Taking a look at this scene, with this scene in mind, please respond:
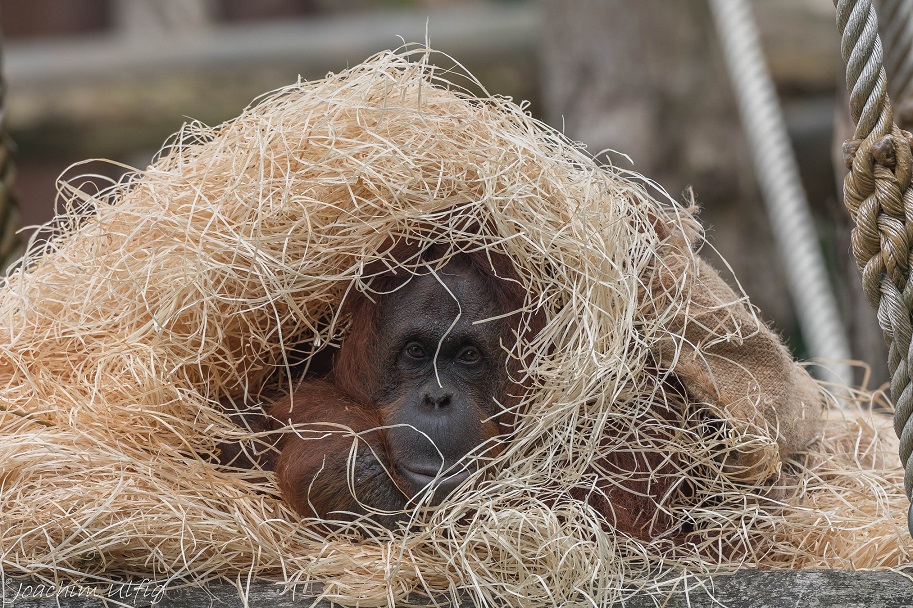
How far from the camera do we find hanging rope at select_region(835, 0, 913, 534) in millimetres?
1568

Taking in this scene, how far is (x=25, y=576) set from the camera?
1649mm

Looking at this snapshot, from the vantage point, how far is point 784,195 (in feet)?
11.6

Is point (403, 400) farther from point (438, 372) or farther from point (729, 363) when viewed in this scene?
point (729, 363)

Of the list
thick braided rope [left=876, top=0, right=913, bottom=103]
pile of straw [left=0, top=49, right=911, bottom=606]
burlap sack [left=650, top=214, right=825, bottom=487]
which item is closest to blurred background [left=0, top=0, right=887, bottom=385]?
thick braided rope [left=876, top=0, right=913, bottom=103]

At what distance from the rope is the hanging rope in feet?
5.77

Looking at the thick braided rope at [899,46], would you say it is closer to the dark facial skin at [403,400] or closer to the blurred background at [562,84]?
the blurred background at [562,84]

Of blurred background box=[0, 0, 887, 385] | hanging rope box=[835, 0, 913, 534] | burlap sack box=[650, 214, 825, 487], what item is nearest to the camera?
hanging rope box=[835, 0, 913, 534]

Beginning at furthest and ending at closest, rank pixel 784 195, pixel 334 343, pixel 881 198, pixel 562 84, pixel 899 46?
pixel 562 84
pixel 784 195
pixel 899 46
pixel 334 343
pixel 881 198

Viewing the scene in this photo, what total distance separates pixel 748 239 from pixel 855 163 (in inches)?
126

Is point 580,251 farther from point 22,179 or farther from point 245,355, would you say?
point 22,179

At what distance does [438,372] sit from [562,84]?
2884 millimetres

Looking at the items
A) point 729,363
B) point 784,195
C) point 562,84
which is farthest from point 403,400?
point 562,84

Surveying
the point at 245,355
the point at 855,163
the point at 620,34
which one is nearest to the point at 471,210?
the point at 245,355

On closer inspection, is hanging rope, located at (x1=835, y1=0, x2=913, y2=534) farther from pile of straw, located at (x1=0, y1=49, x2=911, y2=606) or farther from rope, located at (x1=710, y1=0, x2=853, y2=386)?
rope, located at (x1=710, y1=0, x2=853, y2=386)
